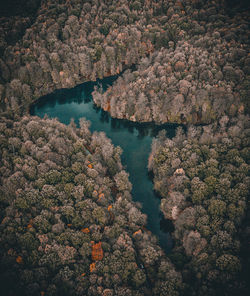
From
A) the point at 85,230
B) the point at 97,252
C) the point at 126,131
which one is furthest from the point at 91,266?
the point at 126,131

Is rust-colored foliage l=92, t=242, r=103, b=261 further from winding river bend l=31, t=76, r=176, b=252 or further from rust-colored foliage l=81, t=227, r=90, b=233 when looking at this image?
winding river bend l=31, t=76, r=176, b=252

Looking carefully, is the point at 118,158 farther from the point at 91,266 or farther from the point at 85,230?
the point at 91,266

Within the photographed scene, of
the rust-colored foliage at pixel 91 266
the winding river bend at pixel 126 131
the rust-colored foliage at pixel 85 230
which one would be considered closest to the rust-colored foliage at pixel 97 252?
the rust-colored foliage at pixel 91 266

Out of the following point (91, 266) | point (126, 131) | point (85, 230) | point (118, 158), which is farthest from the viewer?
point (126, 131)

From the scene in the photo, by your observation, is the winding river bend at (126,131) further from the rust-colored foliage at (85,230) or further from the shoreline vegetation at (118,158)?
the rust-colored foliage at (85,230)

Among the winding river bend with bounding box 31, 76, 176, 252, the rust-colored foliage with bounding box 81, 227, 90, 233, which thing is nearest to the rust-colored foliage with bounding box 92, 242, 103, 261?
the rust-colored foliage with bounding box 81, 227, 90, 233

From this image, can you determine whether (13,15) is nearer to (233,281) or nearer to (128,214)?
(128,214)
